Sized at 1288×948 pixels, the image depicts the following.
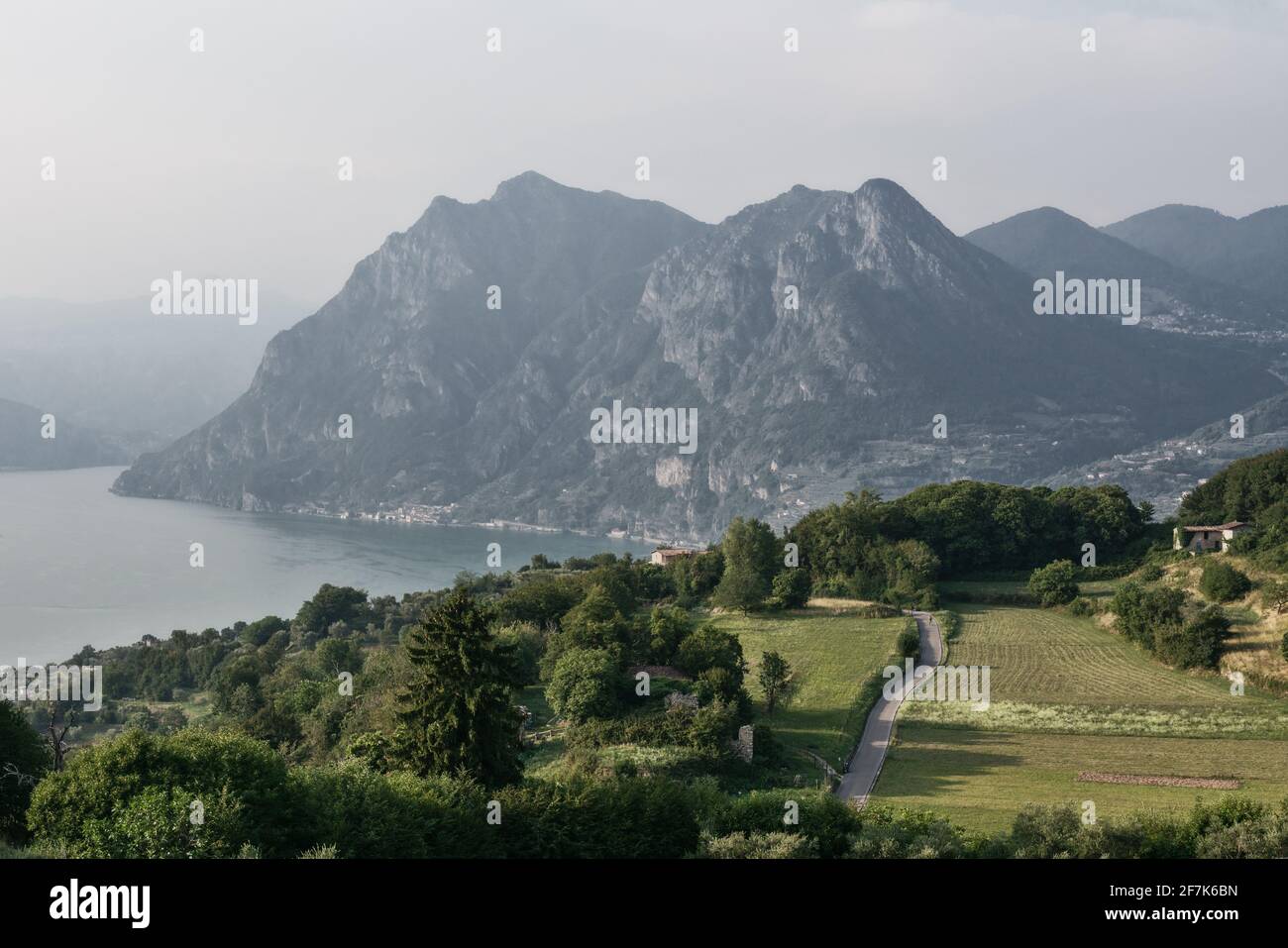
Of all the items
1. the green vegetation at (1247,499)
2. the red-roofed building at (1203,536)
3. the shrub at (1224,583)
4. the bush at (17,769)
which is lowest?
the bush at (17,769)

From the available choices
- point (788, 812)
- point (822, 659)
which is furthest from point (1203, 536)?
point (788, 812)

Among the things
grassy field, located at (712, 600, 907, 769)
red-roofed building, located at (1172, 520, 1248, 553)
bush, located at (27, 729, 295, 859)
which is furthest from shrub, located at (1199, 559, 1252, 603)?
bush, located at (27, 729, 295, 859)

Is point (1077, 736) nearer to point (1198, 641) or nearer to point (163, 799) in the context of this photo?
point (1198, 641)

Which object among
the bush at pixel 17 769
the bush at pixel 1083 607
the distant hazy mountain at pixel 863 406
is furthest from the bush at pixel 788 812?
the distant hazy mountain at pixel 863 406

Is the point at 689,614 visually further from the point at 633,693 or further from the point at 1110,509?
the point at 1110,509

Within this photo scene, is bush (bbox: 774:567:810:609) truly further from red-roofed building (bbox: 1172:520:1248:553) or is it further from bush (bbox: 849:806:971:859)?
bush (bbox: 849:806:971:859)

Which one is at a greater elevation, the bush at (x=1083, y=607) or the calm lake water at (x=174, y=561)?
the bush at (x=1083, y=607)

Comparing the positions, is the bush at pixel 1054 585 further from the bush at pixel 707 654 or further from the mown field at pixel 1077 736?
the bush at pixel 707 654
